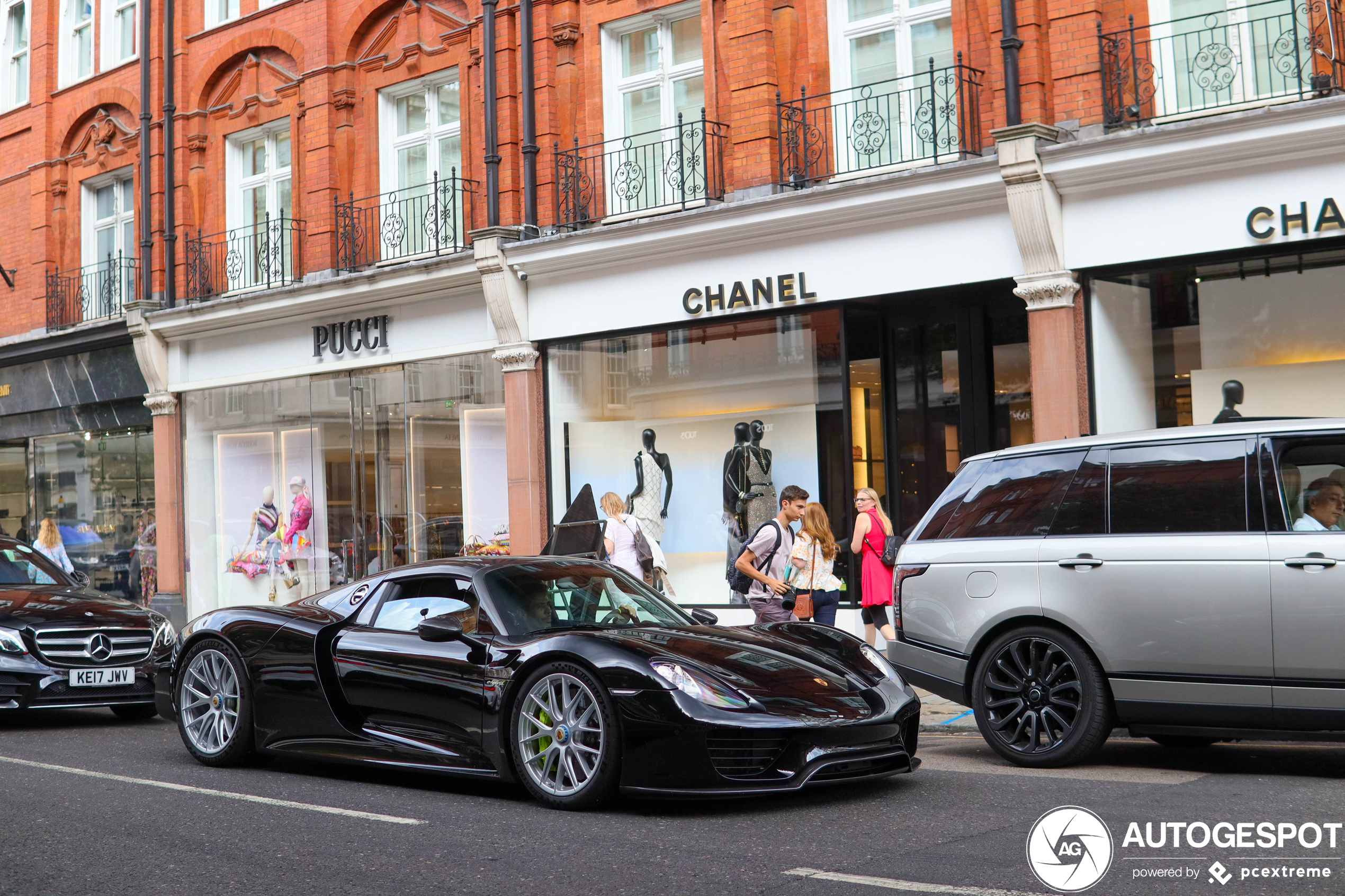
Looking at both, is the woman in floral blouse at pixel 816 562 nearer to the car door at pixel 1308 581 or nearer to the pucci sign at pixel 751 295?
the pucci sign at pixel 751 295

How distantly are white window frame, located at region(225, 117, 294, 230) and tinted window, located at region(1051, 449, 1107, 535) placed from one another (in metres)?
14.7

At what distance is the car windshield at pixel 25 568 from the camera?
12.5 m

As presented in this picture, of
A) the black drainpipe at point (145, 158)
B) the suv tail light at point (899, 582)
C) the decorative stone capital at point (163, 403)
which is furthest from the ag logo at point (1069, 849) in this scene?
the black drainpipe at point (145, 158)

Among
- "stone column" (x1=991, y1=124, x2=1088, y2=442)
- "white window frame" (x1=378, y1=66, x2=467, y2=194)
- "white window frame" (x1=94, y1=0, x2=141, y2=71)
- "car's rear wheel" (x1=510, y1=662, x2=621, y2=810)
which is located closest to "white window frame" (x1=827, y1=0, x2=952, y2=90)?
"stone column" (x1=991, y1=124, x2=1088, y2=442)

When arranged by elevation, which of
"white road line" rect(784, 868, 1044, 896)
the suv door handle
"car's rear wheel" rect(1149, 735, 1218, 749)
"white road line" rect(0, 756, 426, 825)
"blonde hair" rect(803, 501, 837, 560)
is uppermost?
"blonde hair" rect(803, 501, 837, 560)

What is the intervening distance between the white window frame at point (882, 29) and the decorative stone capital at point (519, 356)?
473cm

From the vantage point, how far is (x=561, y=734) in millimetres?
6891

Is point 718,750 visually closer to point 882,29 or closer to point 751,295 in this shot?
point 751,295

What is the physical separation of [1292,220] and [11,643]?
10.6 metres

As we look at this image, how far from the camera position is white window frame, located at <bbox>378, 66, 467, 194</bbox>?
1825 centimetres

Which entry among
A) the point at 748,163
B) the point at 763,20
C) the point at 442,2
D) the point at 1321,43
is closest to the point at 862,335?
the point at 748,163

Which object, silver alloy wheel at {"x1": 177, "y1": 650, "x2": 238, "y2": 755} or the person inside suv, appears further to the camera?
silver alloy wheel at {"x1": 177, "y1": 650, "x2": 238, "y2": 755}

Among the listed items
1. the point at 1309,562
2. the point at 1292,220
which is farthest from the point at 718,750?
the point at 1292,220

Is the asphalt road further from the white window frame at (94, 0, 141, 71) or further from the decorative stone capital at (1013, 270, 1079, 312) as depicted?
the white window frame at (94, 0, 141, 71)
